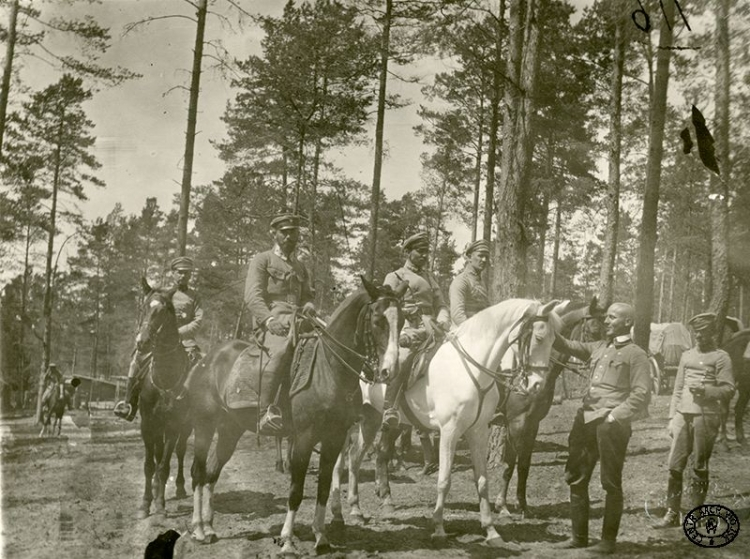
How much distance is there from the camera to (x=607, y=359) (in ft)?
19.7

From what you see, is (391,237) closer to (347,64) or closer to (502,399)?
(347,64)

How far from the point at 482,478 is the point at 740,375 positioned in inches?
232

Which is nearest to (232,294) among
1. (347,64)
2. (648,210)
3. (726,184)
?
(347,64)

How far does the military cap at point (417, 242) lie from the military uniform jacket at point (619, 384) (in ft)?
8.93

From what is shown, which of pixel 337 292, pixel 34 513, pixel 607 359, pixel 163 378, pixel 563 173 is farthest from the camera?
pixel 563 173

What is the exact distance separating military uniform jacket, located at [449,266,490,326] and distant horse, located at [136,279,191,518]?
3.64 m

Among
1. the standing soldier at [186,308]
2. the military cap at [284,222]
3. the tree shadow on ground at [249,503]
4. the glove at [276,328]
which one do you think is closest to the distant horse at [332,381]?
the glove at [276,328]

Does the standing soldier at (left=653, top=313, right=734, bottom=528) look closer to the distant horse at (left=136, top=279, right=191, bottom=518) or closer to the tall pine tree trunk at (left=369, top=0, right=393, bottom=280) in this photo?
the distant horse at (left=136, top=279, right=191, bottom=518)

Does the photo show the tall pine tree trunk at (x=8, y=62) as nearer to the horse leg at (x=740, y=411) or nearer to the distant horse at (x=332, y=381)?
the distant horse at (x=332, y=381)

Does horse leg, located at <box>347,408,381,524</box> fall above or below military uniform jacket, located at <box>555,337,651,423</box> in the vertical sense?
below

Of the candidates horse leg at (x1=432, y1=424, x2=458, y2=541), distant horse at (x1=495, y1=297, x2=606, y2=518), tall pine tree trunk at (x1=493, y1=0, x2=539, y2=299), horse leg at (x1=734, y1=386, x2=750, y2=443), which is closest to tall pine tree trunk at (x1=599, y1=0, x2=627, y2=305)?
horse leg at (x1=734, y1=386, x2=750, y2=443)

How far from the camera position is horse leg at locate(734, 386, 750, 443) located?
9.68 m

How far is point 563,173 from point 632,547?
1721 centimetres

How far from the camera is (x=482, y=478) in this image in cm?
657
